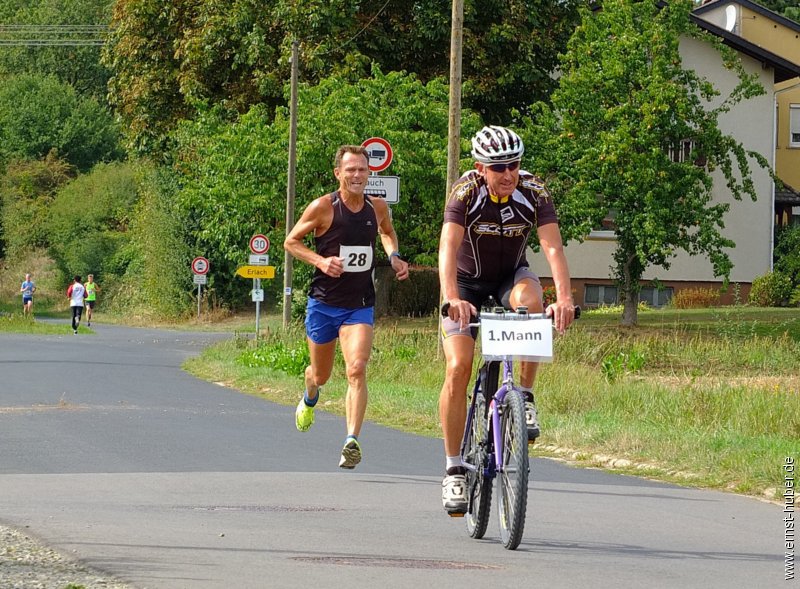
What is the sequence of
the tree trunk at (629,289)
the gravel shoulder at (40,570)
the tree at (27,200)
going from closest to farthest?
1. the gravel shoulder at (40,570)
2. the tree trunk at (629,289)
3. the tree at (27,200)

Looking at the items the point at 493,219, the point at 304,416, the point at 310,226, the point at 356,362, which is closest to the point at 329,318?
the point at 356,362

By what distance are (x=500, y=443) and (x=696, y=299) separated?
4402cm

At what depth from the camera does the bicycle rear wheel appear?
25.5ft

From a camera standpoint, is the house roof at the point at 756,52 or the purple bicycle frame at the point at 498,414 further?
the house roof at the point at 756,52

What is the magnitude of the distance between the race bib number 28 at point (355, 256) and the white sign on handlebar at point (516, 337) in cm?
312

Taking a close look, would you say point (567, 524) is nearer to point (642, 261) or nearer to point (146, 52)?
point (642, 261)

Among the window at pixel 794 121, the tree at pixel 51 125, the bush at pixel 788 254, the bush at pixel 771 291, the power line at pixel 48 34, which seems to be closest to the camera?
the bush at pixel 771 291

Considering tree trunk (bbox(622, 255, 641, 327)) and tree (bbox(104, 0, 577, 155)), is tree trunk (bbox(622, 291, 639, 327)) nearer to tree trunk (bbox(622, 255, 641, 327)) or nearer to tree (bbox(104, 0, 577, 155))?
tree trunk (bbox(622, 255, 641, 327))

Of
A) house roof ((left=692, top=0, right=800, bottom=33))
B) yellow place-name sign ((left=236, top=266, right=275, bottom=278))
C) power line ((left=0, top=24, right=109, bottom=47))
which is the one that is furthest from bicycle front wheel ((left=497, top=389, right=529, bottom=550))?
power line ((left=0, top=24, right=109, bottom=47))

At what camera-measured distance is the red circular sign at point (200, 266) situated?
52.1 m

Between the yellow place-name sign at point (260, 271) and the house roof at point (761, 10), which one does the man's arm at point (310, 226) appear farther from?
the house roof at point (761, 10)

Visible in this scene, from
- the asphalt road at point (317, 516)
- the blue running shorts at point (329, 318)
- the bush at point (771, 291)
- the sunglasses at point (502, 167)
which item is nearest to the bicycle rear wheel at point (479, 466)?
the asphalt road at point (317, 516)

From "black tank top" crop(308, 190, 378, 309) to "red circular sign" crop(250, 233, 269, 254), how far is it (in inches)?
990

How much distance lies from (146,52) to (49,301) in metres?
30.7
